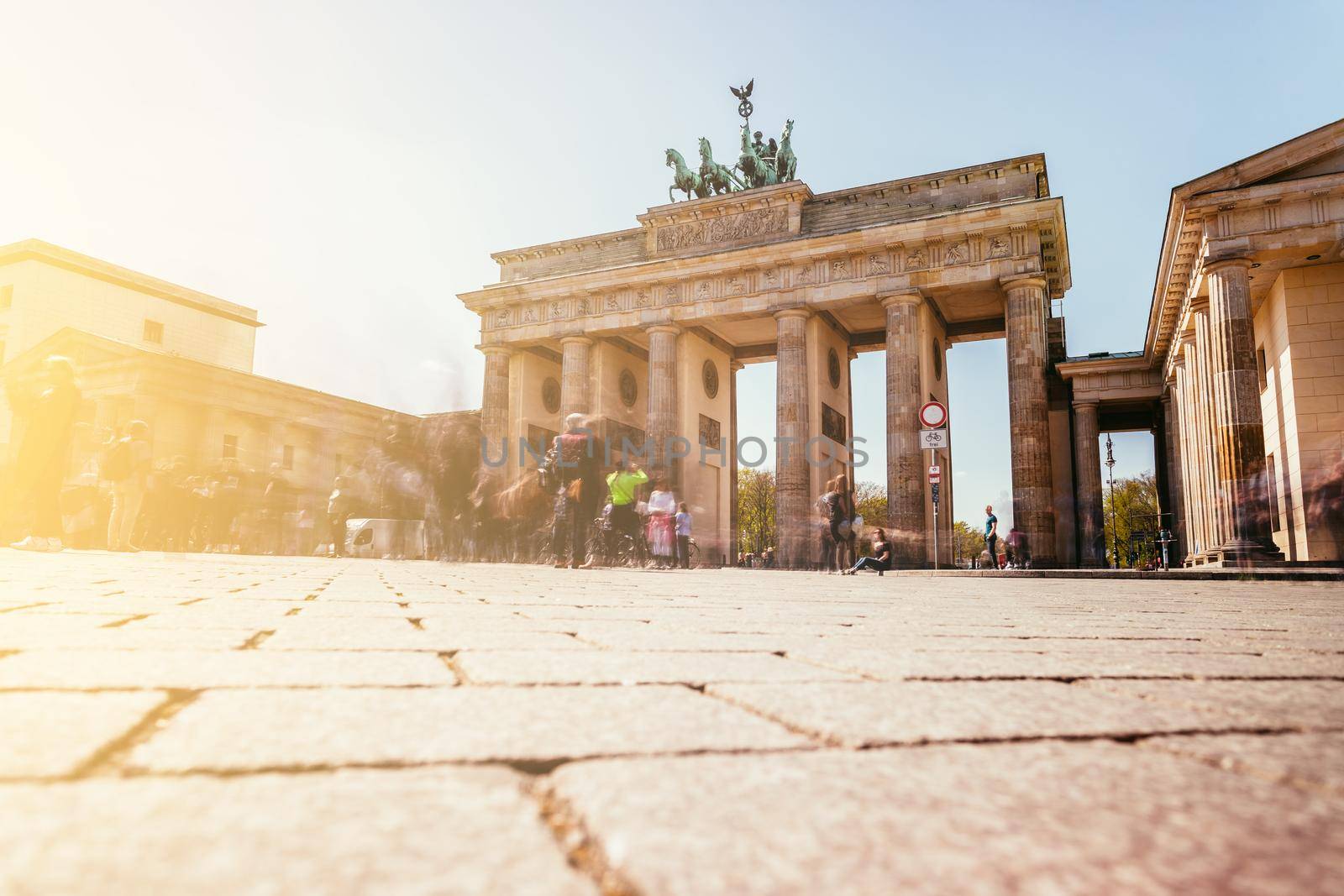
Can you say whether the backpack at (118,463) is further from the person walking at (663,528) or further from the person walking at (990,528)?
the person walking at (990,528)

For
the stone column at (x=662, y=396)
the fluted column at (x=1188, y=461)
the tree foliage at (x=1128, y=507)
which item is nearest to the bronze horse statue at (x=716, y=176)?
Answer: the stone column at (x=662, y=396)

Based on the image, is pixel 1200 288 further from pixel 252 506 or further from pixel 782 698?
pixel 252 506

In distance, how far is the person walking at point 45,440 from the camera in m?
10.7

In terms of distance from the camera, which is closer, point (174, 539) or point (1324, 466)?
point (1324, 466)

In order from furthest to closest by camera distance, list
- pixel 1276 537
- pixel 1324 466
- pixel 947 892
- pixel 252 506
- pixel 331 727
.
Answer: pixel 252 506, pixel 1276 537, pixel 1324 466, pixel 331 727, pixel 947 892

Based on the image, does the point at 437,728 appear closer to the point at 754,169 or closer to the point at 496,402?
the point at 496,402

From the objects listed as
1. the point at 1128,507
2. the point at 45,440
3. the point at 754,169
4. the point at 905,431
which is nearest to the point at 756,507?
the point at 1128,507

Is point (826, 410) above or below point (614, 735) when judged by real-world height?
above

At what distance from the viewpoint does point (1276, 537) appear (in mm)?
16906

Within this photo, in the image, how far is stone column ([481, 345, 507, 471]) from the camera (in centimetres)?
3156

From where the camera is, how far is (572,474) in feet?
35.5

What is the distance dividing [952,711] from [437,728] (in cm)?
88

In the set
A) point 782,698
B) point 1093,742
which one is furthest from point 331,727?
Result: point 1093,742

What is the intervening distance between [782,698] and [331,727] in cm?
81
